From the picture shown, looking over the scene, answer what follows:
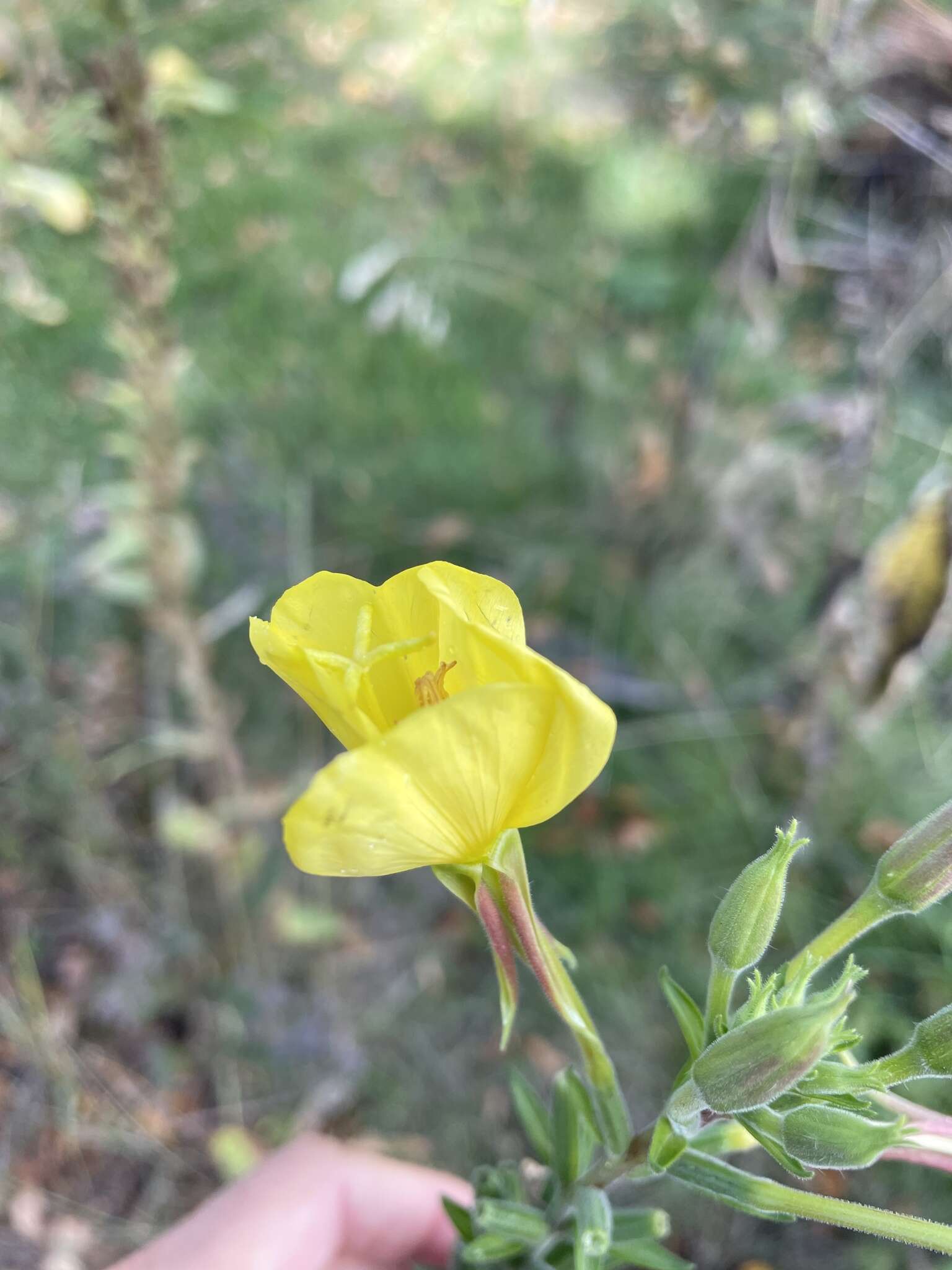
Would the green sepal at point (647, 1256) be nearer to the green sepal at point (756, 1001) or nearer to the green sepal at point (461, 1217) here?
the green sepal at point (461, 1217)

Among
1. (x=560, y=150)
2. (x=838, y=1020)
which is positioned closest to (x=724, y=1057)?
(x=838, y=1020)

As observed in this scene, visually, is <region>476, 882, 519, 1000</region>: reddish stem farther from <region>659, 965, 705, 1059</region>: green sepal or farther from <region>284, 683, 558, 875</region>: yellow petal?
<region>659, 965, 705, 1059</region>: green sepal

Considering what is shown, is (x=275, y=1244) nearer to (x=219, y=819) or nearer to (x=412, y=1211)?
(x=412, y=1211)

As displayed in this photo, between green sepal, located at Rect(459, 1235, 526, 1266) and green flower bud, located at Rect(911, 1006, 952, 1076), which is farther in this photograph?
green sepal, located at Rect(459, 1235, 526, 1266)

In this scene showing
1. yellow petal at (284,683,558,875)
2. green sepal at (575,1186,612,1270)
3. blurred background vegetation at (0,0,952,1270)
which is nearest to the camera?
yellow petal at (284,683,558,875)

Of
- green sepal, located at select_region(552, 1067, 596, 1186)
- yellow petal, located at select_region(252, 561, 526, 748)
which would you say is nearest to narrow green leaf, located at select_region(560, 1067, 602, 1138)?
green sepal, located at select_region(552, 1067, 596, 1186)

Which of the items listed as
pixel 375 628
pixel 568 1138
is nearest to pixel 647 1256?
pixel 568 1138

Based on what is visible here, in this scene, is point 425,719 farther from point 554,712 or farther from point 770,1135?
point 770,1135
